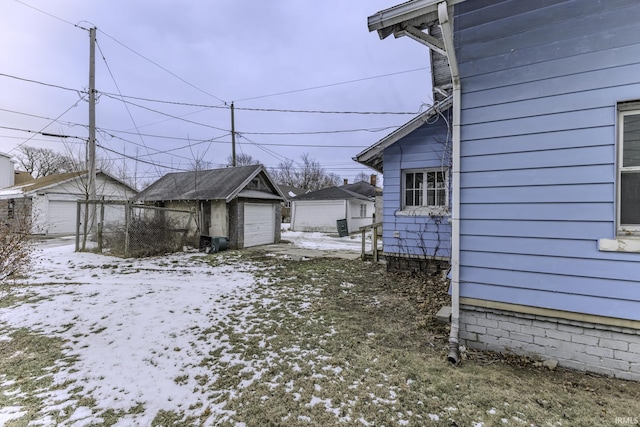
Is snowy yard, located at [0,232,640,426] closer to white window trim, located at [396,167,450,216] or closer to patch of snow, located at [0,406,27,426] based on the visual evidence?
patch of snow, located at [0,406,27,426]

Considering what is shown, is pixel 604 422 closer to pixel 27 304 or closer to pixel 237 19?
pixel 27 304

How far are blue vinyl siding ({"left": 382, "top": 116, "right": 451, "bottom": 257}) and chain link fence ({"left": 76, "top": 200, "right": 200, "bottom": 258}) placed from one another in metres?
8.56

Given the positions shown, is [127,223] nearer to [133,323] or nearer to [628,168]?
[133,323]

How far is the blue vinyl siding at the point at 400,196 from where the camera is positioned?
627 centimetres

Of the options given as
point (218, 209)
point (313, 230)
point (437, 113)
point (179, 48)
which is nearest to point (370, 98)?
point (313, 230)

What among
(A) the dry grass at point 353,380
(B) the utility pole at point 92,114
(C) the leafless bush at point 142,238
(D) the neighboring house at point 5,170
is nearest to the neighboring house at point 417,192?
(A) the dry grass at point 353,380

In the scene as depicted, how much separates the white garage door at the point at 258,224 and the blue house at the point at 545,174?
36.3 ft

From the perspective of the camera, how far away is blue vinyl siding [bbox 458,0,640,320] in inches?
105

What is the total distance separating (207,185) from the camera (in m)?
13.8

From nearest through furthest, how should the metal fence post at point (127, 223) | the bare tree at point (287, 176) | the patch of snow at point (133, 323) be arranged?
the patch of snow at point (133, 323)
the metal fence post at point (127, 223)
the bare tree at point (287, 176)


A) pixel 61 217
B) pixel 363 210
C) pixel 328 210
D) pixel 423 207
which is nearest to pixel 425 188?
pixel 423 207

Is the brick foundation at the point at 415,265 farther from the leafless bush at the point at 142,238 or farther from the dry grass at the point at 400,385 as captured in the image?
the leafless bush at the point at 142,238

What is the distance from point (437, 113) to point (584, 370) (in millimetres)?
4807

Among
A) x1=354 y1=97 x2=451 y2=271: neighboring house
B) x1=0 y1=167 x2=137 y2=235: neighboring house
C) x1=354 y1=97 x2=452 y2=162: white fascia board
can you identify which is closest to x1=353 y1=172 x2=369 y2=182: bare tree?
x1=0 y1=167 x2=137 y2=235: neighboring house
